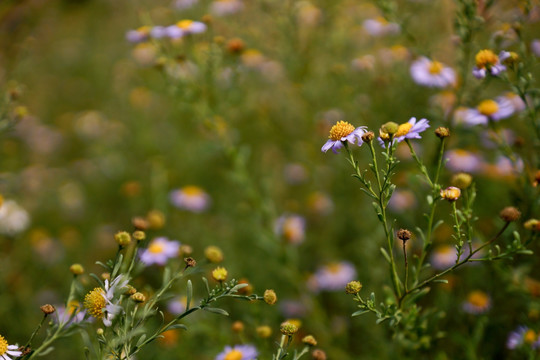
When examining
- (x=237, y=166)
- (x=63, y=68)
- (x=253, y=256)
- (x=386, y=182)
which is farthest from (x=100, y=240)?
(x=63, y=68)

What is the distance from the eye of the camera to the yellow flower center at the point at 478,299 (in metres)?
1.90

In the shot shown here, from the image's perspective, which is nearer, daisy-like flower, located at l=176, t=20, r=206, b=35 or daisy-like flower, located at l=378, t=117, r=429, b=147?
daisy-like flower, located at l=378, t=117, r=429, b=147

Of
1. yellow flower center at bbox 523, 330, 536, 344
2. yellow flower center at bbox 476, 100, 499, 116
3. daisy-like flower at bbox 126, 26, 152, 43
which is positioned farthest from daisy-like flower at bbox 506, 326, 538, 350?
daisy-like flower at bbox 126, 26, 152, 43

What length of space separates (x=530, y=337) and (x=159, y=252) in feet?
4.24

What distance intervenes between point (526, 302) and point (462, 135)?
2.27 ft

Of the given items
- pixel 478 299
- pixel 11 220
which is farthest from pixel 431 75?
pixel 11 220

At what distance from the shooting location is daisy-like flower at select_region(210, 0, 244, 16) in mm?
2709

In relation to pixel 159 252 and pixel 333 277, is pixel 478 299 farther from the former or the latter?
pixel 159 252

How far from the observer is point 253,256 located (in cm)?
271

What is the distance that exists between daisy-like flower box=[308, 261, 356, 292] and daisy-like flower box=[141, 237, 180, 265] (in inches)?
33.0

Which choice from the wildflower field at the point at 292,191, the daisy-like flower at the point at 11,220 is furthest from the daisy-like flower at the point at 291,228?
the daisy-like flower at the point at 11,220

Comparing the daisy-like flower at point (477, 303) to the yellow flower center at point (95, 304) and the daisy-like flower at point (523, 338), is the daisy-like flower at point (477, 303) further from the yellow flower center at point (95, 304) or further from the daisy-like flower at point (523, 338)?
the yellow flower center at point (95, 304)

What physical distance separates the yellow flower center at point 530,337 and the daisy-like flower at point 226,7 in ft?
7.04

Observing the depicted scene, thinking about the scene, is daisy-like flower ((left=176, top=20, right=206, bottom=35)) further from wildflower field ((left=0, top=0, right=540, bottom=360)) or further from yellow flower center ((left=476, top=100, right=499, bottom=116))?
yellow flower center ((left=476, top=100, right=499, bottom=116))
